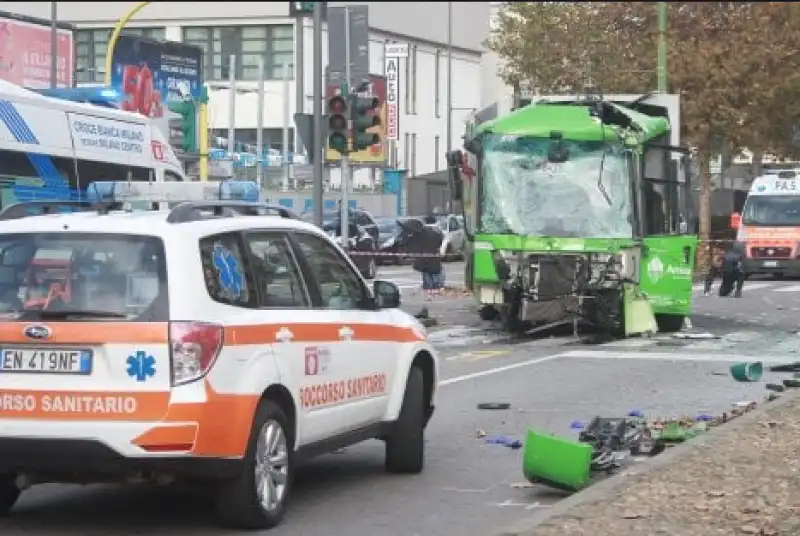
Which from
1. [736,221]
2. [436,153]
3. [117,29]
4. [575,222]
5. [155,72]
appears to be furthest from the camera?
[436,153]

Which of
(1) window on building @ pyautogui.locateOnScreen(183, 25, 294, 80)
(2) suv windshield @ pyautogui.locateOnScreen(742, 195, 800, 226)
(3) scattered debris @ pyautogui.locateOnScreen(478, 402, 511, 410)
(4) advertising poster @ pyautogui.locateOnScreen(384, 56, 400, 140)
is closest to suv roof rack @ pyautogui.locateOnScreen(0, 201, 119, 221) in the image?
(3) scattered debris @ pyautogui.locateOnScreen(478, 402, 511, 410)

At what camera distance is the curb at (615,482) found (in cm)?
747

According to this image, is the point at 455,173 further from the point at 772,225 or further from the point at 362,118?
the point at 772,225

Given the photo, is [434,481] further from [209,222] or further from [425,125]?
[425,125]

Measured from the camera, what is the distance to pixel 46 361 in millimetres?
7633

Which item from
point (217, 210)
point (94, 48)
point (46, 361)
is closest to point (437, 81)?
point (94, 48)

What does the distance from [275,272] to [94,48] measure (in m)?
47.0

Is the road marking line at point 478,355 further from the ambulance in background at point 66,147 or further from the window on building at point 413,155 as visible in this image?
the window on building at point 413,155

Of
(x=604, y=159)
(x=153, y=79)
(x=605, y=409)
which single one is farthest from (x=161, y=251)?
(x=153, y=79)

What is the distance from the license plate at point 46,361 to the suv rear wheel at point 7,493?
3.50 feet

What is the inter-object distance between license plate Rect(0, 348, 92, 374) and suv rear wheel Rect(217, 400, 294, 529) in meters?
0.96

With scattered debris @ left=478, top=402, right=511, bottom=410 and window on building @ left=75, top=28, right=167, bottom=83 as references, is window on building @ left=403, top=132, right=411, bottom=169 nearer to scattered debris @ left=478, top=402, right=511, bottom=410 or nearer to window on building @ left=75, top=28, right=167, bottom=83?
window on building @ left=75, top=28, right=167, bottom=83

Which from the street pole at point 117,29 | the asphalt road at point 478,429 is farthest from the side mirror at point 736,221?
the street pole at point 117,29

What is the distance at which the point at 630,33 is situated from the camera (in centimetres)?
4125
